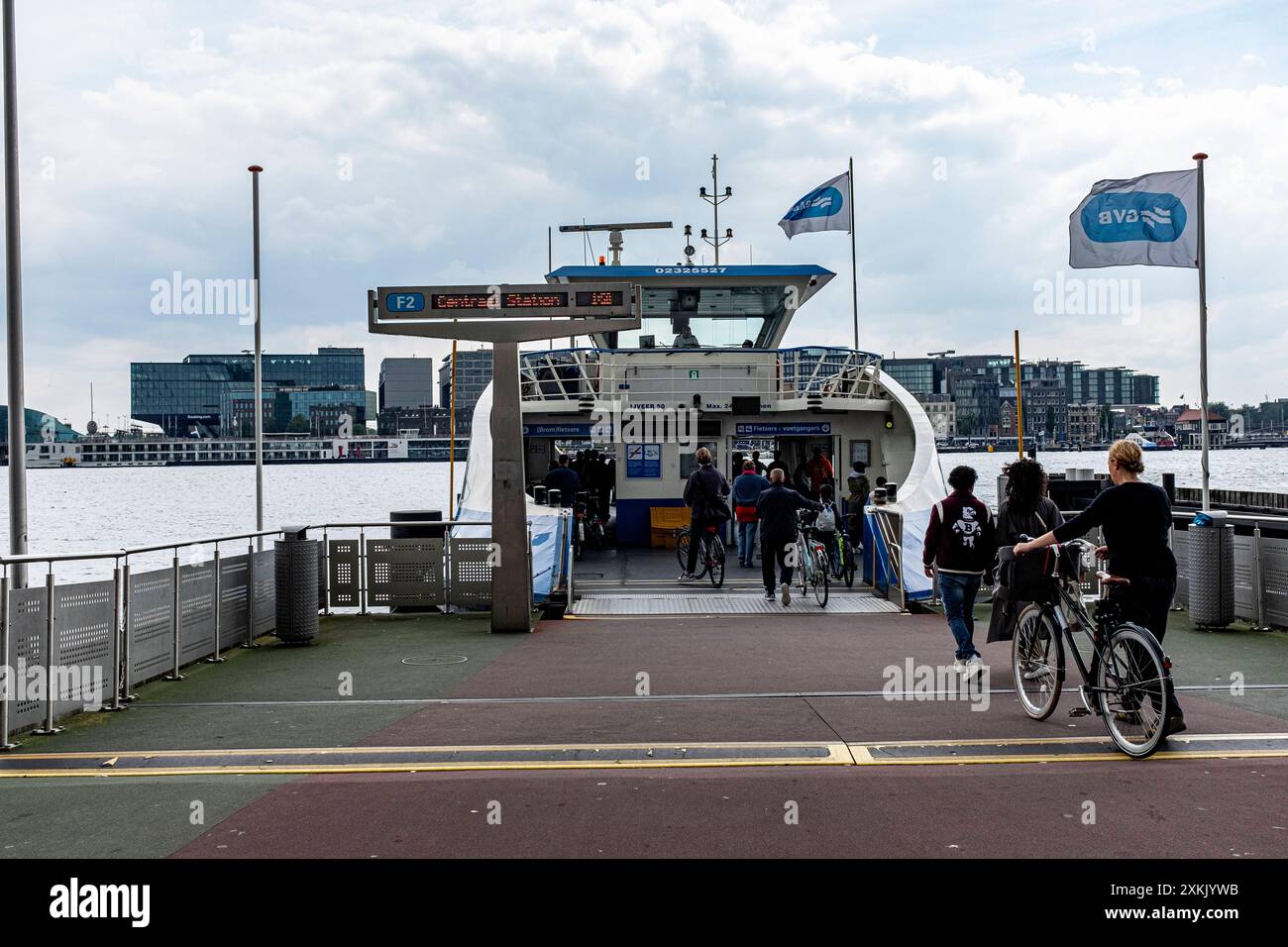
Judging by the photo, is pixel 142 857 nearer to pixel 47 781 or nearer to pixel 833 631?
pixel 47 781

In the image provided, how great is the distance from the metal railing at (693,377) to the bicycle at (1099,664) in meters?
12.3

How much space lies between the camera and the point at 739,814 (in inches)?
202

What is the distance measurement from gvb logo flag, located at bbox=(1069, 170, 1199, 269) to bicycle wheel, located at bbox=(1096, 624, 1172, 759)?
12.5 meters

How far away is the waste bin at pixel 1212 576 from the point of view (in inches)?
440

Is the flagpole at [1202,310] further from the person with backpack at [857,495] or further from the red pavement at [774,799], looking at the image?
the red pavement at [774,799]

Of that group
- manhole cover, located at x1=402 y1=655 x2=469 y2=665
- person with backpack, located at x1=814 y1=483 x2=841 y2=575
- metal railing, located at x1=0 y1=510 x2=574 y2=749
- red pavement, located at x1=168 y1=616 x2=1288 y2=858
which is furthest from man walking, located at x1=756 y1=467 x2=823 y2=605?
red pavement, located at x1=168 y1=616 x2=1288 y2=858

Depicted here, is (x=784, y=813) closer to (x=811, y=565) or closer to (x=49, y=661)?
(x=49, y=661)

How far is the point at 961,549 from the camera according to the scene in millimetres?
8570

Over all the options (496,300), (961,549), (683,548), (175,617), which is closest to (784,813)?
(961,549)

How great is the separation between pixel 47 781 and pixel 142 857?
1.78 m

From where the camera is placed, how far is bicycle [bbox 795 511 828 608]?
45.4 ft

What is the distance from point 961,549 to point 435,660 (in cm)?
470

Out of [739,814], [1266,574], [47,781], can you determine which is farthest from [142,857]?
[1266,574]

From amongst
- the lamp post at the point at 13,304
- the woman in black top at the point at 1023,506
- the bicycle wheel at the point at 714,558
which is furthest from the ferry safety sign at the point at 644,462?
the woman in black top at the point at 1023,506
